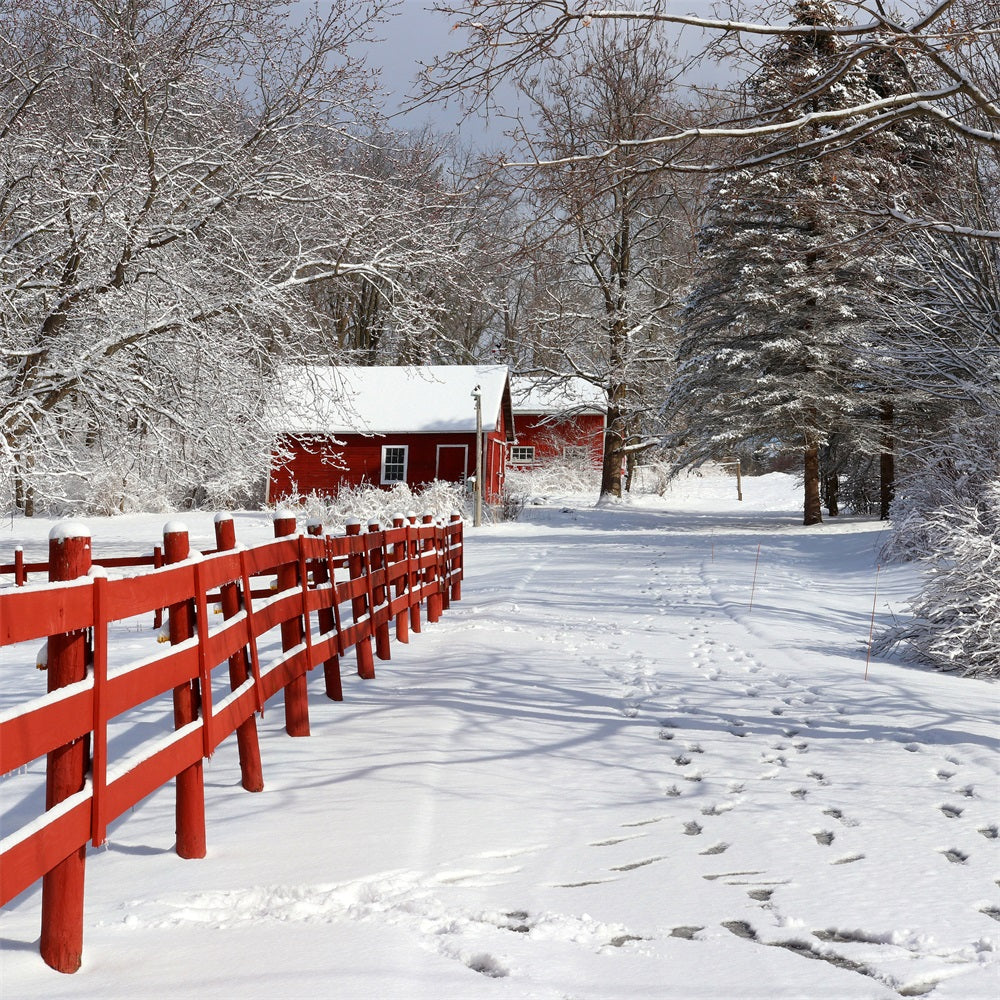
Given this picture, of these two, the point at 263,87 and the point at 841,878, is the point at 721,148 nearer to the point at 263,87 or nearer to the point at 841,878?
the point at 841,878

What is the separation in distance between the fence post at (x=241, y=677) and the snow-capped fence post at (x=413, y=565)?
15.9ft

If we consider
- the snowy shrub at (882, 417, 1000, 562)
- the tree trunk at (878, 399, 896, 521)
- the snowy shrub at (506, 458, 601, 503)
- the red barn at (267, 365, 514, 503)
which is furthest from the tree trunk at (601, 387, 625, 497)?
the snowy shrub at (882, 417, 1000, 562)

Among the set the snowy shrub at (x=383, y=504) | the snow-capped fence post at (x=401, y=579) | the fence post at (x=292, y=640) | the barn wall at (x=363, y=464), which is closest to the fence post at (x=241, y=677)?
the fence post at (x=292, y=640)

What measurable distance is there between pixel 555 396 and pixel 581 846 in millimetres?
37168

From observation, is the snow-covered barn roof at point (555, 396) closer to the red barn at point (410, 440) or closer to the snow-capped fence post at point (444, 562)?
the red barn at point (410, 440)

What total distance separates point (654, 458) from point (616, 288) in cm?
1289

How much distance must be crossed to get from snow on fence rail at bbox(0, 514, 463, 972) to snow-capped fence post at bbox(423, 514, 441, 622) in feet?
14.2

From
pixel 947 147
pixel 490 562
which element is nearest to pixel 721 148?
pixel 947 147

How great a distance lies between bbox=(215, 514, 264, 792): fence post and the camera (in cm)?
456

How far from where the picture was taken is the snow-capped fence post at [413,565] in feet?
31.7

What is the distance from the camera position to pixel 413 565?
9781mm

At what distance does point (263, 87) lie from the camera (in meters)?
13.8

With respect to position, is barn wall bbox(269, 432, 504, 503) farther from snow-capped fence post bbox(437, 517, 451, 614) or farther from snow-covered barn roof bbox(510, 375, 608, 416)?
snow-capped fence post bbox(437, 517, 451, 614)

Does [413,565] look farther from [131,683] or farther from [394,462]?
[394,462]
